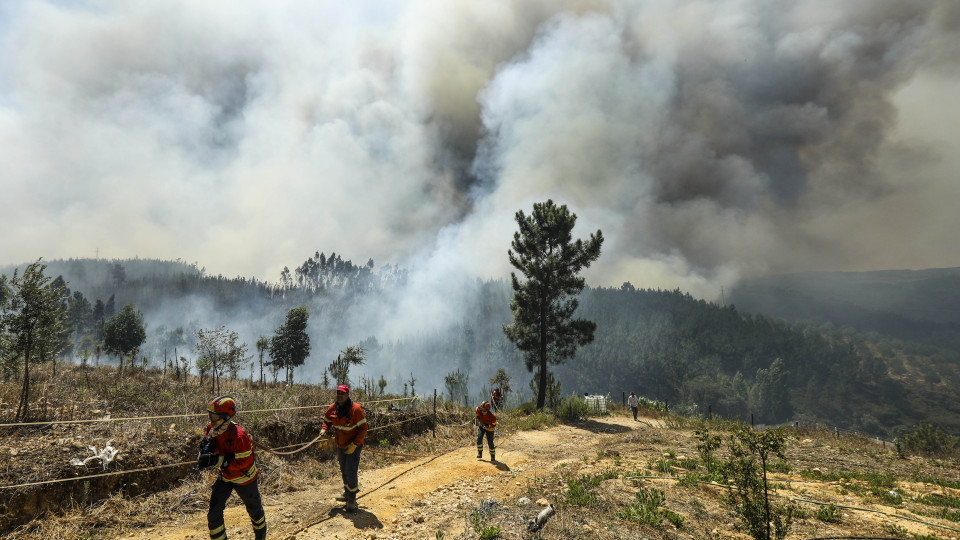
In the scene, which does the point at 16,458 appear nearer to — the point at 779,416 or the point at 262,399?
the point at 262,399

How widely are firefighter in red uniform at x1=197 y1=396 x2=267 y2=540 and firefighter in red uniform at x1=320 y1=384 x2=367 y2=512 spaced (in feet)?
5.48

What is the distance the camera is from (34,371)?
16750 millimetres

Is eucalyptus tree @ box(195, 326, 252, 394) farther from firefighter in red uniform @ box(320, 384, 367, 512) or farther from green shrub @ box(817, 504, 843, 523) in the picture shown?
green shrub @ box(817, 504, 843, 523)

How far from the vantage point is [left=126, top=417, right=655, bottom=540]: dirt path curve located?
618 centimetres

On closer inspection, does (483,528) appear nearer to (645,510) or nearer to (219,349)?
(645,510)

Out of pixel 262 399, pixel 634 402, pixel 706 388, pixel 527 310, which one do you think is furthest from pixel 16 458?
pixel 706 388

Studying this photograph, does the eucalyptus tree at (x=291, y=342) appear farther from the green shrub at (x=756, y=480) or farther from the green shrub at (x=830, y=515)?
the green shrub at (x=756, y=480)

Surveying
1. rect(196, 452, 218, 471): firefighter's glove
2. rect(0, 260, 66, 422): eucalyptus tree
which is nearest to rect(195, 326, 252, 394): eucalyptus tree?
rect(0, 260, 66, 422): eucalyptus tree

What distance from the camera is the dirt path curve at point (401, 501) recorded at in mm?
6184

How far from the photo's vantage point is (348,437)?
279 inches

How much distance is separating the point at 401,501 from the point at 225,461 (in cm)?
347

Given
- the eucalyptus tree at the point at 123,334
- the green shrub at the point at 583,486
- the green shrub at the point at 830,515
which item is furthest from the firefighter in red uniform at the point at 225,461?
the eucalyptus tree at the point at 123,334

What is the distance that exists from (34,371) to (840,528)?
1047 inches

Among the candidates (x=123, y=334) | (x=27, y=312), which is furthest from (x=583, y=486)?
(x=123, y=334)
